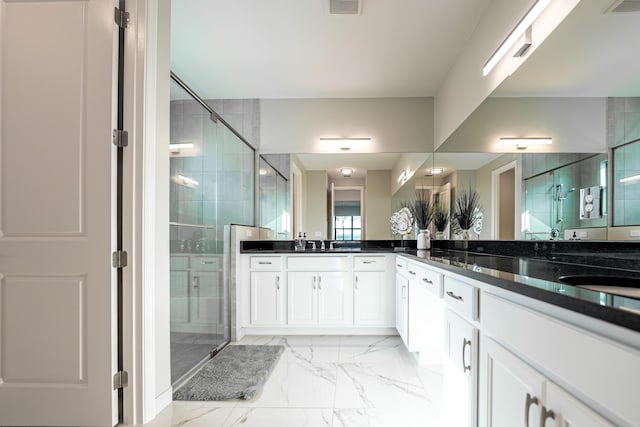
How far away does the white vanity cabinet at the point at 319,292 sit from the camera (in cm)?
350

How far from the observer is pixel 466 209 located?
3270 millimetres

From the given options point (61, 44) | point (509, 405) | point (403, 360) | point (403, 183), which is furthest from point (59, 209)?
point (403, 183)

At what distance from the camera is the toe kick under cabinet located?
350 cm

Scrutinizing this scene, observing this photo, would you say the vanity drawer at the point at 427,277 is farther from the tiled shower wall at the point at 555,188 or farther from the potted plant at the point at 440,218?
the potted plant at the point at 440,218

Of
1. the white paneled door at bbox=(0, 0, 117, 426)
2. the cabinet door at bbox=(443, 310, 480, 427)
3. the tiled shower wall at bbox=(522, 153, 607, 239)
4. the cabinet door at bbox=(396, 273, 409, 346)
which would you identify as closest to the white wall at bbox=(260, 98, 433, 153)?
the cabinet door at bbox=(396, 273, 409, 346)

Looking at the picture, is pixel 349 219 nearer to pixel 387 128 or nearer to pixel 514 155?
pixel 387 128

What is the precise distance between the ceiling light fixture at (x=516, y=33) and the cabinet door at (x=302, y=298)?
7.51ft

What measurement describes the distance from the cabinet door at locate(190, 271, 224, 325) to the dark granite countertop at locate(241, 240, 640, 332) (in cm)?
162

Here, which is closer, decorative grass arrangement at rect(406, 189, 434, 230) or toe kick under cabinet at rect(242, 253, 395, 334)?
toe kick under cabinet at rect(242, 253, 395, 334)

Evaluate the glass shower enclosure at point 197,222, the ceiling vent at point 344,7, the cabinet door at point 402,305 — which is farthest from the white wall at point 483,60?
the glass shower enclosure at point 197,222

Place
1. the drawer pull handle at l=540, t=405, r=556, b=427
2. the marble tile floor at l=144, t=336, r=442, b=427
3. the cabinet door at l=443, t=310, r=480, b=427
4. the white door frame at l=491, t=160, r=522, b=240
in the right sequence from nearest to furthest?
the drawer pull handle at l=540, t=405, r=556, b=427
the cabinet door at l=443, t=310, r=480, b=427
the marble tile floor at l=144, t=336, r=442, b=427
the white door frame at l=491, t=160, r=522, b=240

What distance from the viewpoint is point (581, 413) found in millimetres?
753

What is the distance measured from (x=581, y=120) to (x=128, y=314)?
2409 mm

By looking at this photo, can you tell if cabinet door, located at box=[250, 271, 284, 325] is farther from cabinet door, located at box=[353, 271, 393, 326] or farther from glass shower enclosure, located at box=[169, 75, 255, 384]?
cabinet door, located at box=[353, 271, 393, 326]
